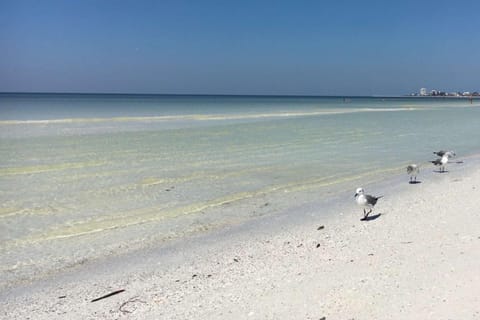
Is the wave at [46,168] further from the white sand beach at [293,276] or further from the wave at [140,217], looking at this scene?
the white sand beach at [293,276]

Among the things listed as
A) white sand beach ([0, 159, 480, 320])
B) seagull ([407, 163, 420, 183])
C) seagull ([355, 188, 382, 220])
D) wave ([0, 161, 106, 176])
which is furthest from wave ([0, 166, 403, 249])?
wave ([0, 161, 106, 176])

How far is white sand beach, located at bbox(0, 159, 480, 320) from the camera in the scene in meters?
5.08

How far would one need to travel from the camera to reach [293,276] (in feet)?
20.1

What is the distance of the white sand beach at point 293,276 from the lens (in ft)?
16.7

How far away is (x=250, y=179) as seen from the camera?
46.0 feet

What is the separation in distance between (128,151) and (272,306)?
53.0ft

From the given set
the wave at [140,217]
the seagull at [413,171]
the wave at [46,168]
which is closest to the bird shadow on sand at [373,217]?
the wave at [140,217]

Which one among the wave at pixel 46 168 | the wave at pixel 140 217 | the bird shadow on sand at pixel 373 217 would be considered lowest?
the wave at pixel 46 168

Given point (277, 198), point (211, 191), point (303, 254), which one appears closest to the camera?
point (303, 254)

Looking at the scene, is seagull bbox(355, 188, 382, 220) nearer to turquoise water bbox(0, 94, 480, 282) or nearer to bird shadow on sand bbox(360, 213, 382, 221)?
bird shadow on sand bbox(360, 213, 382, 221)

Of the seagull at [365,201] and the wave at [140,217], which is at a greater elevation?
the seagull at [365,201]

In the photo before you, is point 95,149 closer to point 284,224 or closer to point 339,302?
point 284,224

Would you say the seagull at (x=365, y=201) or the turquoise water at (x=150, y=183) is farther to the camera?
the seagull at (x=365, y=201)

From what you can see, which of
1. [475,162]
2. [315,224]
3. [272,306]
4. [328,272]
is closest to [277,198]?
[315,224]
